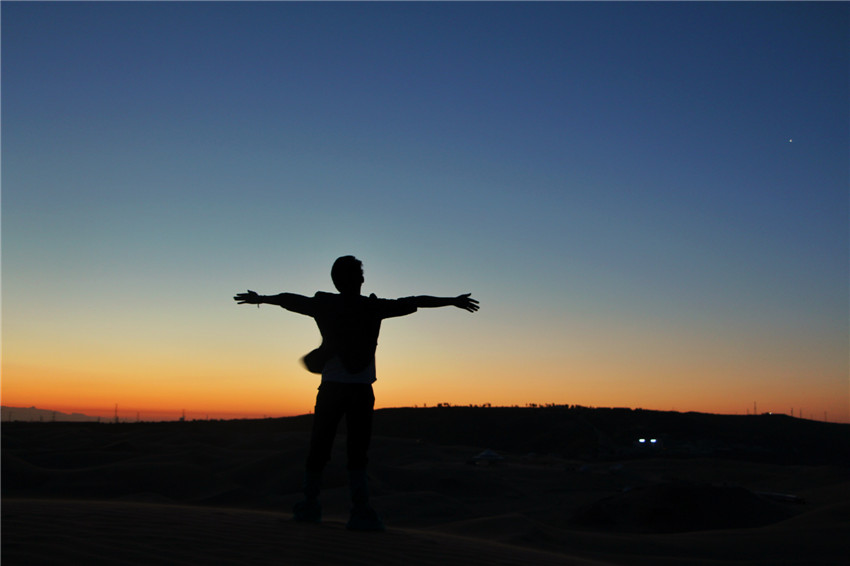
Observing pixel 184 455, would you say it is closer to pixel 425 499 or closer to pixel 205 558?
pixel 425 499

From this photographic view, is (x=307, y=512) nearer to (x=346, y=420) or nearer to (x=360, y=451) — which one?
(x=360, y=451)

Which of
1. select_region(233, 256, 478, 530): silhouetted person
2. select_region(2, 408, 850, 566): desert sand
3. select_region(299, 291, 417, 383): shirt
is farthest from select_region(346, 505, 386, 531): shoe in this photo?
select_region(299, 291, 417, 383): shirt

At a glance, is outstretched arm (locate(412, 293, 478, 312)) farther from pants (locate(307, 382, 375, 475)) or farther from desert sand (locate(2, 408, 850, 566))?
desert sand (locate(2, 408, 850, 566))

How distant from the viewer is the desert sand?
5.25 meters

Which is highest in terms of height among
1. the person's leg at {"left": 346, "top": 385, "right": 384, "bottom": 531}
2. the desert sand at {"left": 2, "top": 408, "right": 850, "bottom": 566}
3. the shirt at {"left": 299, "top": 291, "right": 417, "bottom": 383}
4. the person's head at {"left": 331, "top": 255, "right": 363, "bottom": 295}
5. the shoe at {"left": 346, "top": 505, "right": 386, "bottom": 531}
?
the person's head at {"left": 331, "top": 255, "right": 363, "bottom": 295}

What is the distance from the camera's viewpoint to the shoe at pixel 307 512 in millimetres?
6465

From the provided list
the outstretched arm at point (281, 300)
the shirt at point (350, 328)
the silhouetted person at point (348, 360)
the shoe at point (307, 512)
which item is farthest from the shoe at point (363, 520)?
the outstretched arm at point (281, 300)

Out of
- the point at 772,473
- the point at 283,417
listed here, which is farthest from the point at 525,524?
the point at 283,417

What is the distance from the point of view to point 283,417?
78250mm

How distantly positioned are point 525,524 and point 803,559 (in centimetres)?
404

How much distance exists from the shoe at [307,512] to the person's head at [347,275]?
207cm

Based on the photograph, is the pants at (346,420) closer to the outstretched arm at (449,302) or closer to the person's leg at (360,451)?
the person's leg at (360,451)

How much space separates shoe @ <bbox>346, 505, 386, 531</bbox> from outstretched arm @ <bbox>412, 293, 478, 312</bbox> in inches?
79.4

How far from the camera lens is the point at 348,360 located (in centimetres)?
623
